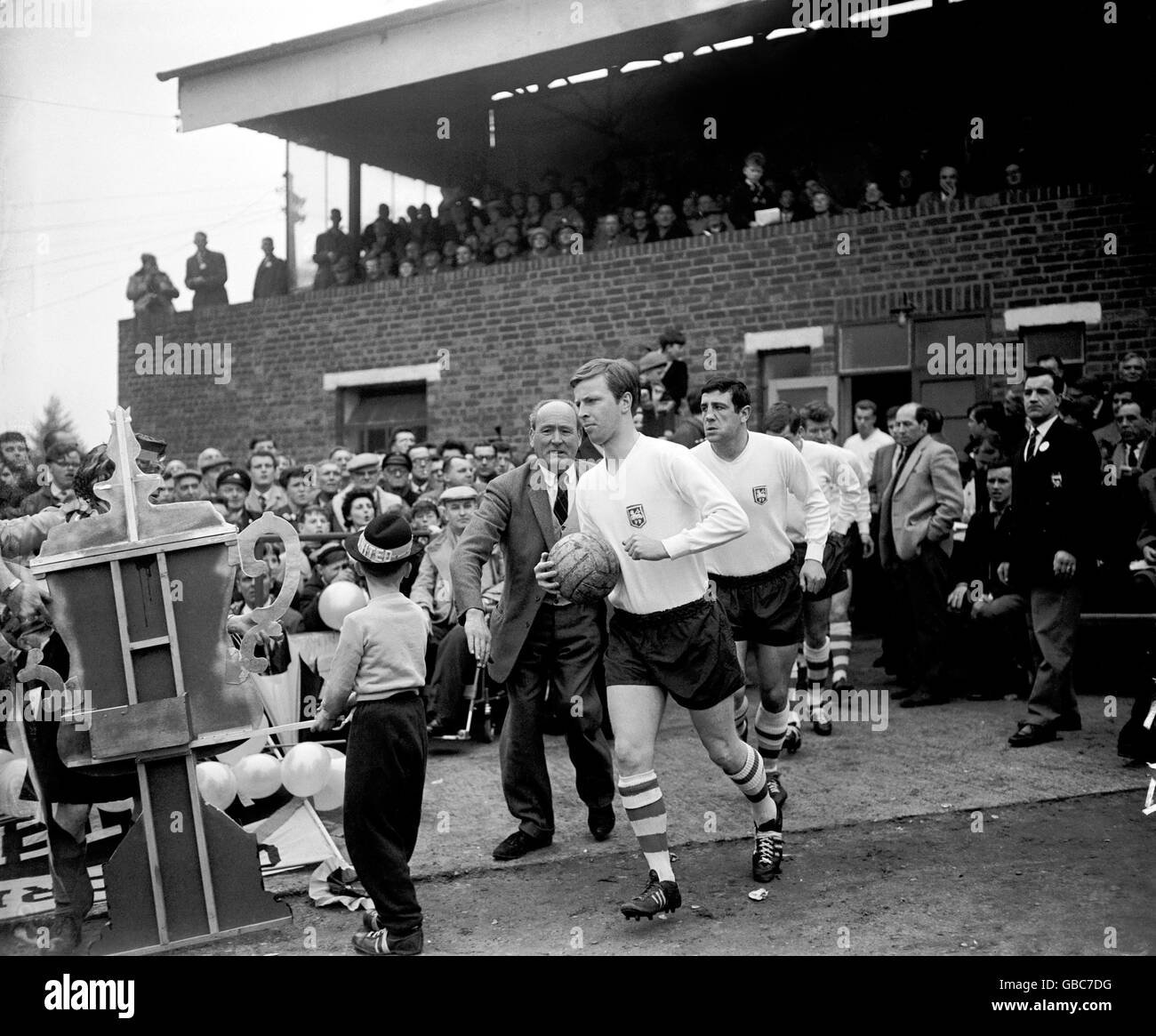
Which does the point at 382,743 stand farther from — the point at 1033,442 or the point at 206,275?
the point at 206,275

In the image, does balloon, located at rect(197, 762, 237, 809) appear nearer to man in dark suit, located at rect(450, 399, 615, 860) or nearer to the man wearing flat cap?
man in dark suit, located at rect(450, 399, 615, 860)

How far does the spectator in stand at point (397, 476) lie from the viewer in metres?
10.8

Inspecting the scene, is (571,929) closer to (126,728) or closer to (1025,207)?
(126,728)

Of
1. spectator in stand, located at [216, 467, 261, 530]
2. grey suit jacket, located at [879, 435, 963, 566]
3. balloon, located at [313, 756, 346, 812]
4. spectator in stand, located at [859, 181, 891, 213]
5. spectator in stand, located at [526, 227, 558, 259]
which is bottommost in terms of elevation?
balloon, located at [313, 756, 346, 812]

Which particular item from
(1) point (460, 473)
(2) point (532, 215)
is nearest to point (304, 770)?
(1) point (460, 473)

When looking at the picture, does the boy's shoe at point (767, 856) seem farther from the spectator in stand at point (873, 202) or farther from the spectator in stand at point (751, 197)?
the spectator in stand at point (751, 197)

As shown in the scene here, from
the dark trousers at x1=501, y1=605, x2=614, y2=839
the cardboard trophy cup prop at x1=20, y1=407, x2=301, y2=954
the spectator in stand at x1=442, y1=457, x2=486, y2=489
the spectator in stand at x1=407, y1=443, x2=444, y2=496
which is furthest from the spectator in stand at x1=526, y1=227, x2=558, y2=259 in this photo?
the cardboard trophy cup prop at x1=20, y1=407, x2=301, y2=954

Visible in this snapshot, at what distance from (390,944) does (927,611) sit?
17.2ft

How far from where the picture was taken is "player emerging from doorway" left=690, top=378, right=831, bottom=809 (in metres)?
6.05

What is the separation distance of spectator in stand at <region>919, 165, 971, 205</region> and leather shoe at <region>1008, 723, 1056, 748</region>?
6441 millimetres
